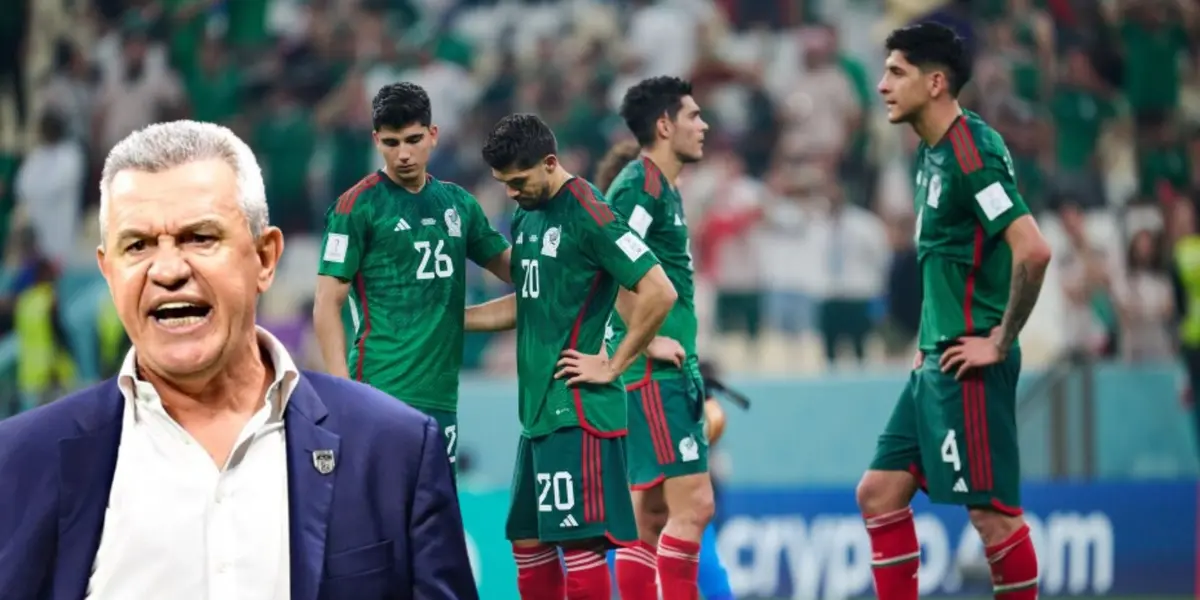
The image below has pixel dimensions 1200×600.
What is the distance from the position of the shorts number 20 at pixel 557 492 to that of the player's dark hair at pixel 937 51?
197 centimetres

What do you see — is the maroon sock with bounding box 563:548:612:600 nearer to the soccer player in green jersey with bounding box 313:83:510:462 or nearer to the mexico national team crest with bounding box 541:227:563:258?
the soccer player in green jersey with bounding box 313:83:510:462

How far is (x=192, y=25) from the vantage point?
16.3 meters

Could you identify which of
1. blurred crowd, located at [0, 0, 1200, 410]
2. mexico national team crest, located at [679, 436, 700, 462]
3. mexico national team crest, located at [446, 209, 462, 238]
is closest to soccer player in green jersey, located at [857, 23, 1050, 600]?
mexico national team crest, located at [679, 436, 700, 462]

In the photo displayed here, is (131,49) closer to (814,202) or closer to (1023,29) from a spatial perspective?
(814,202)

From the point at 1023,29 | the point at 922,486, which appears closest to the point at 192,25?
the point at 1023,29

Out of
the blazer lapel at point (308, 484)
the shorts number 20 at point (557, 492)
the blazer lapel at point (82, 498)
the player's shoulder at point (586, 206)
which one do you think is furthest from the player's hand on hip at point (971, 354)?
the blazer lapel at point (82, 498)

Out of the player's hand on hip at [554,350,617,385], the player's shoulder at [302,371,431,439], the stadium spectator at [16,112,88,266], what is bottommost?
the player's shoulder at [302,371,431,439]

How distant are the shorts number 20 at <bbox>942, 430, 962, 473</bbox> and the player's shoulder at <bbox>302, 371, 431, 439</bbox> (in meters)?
3.95

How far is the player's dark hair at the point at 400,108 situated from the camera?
628 cm

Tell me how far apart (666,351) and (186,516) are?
444 cm

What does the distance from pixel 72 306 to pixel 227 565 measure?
38.7ft

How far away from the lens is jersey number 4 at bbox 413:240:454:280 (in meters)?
6.42

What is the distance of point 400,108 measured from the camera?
6270mm

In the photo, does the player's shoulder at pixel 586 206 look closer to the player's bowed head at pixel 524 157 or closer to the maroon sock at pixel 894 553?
the player's bowed head at pixel 524 157
